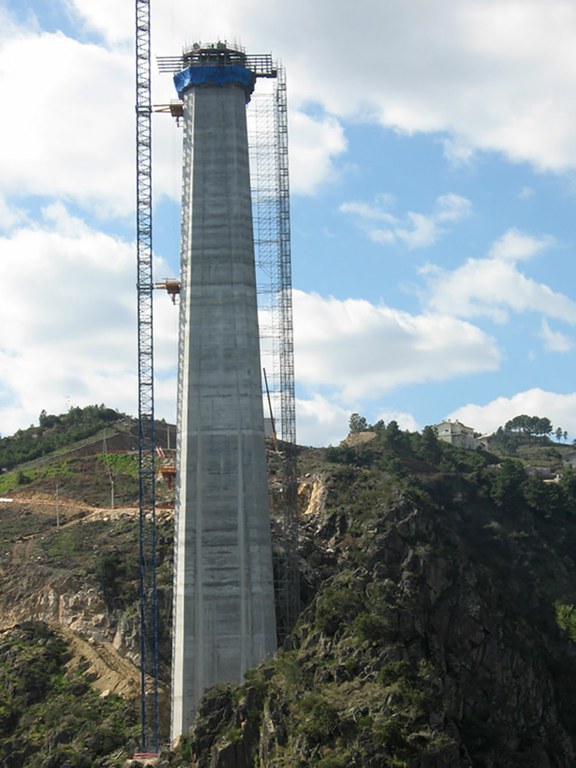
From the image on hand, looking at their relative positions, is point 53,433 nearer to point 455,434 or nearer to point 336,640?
point 455,434

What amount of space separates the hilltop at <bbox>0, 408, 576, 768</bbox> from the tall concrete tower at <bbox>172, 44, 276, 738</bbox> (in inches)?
192

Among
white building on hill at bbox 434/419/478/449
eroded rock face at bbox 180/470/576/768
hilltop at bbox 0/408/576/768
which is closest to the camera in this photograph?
eroded rock face at bbox 180/470/576/768

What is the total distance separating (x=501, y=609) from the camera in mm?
85812

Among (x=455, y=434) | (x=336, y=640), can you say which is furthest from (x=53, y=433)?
(x=336, y=640)

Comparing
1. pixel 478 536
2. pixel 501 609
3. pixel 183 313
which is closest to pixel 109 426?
pixel 478 536

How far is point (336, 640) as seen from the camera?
2884 inches

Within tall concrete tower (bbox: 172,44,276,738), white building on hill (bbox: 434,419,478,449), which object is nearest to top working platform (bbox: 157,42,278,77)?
tall concrete tower (bbox: 172,44,276,738)

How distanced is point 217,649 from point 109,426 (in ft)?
212

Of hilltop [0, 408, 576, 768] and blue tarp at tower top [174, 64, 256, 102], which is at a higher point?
blue tarp at tower top [174, 64, 256, 102]

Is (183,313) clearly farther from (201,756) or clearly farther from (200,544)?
(201,756)

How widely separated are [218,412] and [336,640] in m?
18.6

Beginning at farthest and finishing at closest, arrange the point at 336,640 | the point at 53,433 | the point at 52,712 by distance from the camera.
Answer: the point at 53,433 < the point at 52,712 < the point at 336,640

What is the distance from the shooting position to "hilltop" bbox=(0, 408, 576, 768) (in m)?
66.2

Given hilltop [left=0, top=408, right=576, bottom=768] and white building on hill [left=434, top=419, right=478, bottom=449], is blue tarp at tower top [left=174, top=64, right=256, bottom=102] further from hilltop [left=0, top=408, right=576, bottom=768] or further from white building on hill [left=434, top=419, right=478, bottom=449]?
white building on hill [left=434, top=419, right=478, bottom=449]
